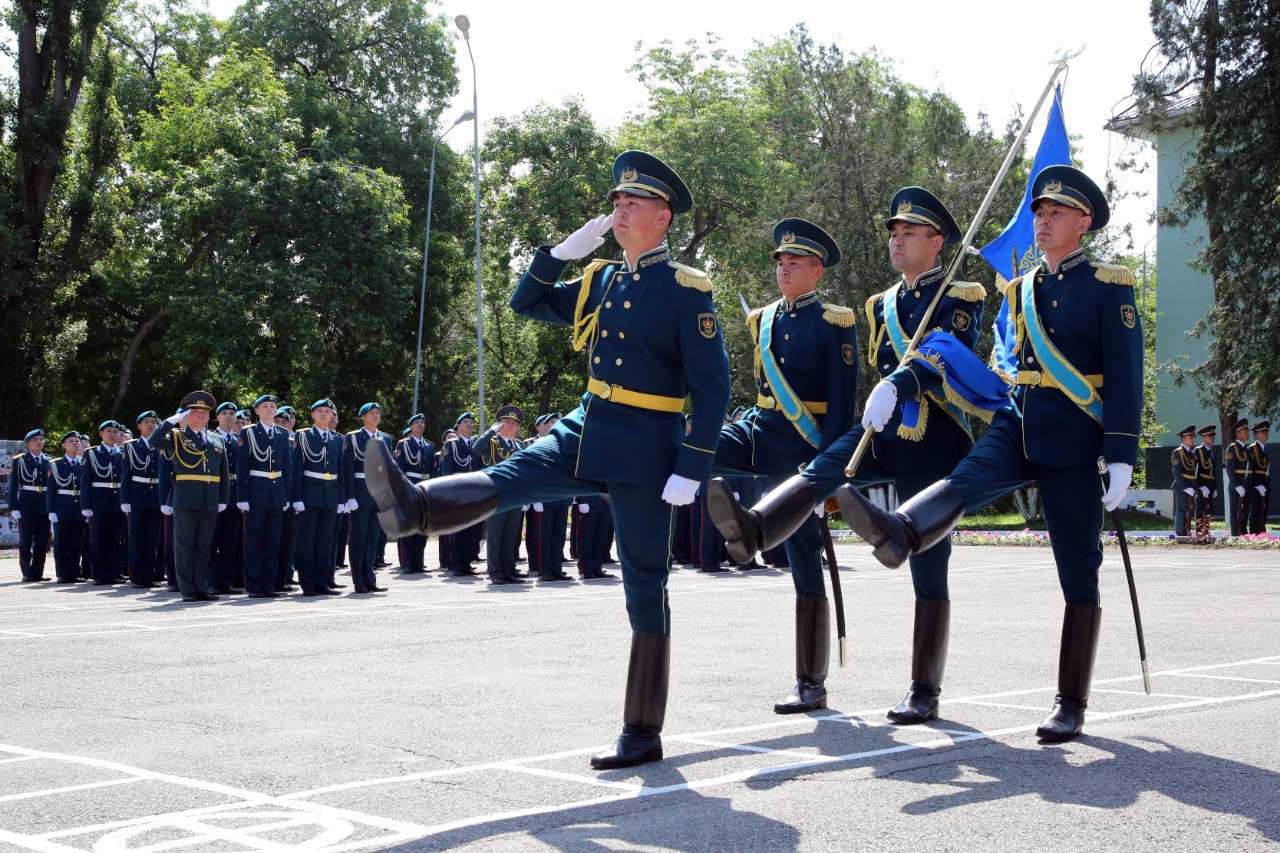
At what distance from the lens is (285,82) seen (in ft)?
131

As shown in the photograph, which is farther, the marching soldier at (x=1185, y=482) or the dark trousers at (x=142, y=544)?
the marching soldier at (x=1185, y=482)

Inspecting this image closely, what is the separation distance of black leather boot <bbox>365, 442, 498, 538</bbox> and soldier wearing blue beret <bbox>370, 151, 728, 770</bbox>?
62 mm

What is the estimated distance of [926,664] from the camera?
609 centimetres

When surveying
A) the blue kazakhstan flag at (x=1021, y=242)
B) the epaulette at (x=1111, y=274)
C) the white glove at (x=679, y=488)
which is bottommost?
the white glove at (x=679, y=488)

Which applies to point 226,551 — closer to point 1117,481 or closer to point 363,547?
point 363,547

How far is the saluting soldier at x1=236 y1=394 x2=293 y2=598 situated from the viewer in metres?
15.2

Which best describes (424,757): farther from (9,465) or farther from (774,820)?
(9,465)

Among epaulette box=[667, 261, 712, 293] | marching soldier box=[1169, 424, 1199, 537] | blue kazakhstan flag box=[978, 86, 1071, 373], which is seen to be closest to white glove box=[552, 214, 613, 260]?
epaulette box=[667, 261, 712, 293]

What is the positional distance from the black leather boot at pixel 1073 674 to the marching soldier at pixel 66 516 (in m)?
16.5

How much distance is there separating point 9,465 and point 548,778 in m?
25.6

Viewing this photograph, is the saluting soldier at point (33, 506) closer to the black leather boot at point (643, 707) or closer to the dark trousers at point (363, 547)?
the dark trousers at point (363, 547)

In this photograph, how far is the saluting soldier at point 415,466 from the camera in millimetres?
18922

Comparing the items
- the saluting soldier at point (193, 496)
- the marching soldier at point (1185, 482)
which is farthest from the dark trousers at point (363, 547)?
the marching soldier at point (1185, 482)

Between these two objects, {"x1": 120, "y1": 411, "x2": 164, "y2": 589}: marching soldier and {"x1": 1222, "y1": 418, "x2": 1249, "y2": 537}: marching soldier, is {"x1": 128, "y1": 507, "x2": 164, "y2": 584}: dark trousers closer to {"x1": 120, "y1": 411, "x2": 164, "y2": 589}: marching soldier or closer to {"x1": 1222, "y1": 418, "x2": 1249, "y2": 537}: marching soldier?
{"x1": 120, "y1": 411, "x2": 164, "y2": 589}: marching soldier
